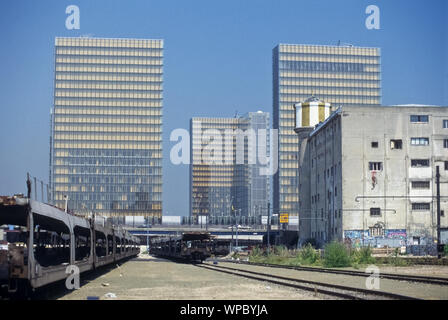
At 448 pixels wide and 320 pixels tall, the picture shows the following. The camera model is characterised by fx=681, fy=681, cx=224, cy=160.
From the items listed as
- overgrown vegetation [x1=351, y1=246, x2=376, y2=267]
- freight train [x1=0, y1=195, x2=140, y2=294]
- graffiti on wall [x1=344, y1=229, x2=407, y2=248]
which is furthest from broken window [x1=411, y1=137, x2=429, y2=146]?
freight train [x1=0, y1=195, x2=140, y2=294]

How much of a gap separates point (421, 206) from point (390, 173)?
5.72 meters

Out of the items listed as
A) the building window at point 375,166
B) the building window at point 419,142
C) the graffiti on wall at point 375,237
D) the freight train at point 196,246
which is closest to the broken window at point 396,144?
the building window at point 419,142

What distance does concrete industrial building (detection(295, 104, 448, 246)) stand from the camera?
282 ft

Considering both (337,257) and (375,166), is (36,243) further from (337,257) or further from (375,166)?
(375,166)

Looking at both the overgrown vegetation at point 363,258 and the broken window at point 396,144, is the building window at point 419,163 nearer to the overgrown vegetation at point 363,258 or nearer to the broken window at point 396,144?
the broken window at point 396,144

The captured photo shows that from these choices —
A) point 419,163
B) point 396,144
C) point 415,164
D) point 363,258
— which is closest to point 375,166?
point 396,144

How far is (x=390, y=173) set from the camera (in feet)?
283

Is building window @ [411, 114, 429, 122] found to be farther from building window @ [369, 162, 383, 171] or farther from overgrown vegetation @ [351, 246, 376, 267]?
overgrown vegetation @ [351, 246, 376, 267]

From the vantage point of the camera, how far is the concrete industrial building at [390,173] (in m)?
85.9

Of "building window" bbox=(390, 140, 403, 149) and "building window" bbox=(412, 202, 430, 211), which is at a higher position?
"building window" bbox=(390, 140, 403, 149)

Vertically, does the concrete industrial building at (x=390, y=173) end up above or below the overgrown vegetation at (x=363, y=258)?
above

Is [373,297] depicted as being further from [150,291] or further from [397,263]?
[397,263]

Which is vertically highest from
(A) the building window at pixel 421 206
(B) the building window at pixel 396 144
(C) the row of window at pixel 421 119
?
(C) the row of window at pixel 421 119
